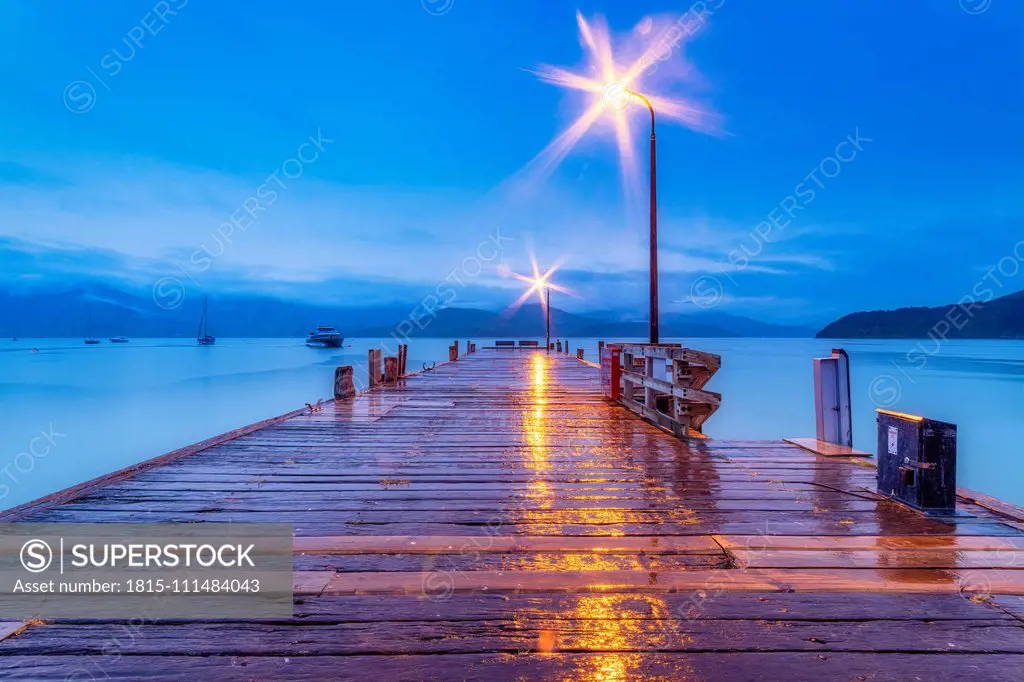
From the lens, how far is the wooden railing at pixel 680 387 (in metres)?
7.36

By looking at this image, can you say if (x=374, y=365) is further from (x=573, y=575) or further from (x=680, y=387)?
(x=573, y=575)

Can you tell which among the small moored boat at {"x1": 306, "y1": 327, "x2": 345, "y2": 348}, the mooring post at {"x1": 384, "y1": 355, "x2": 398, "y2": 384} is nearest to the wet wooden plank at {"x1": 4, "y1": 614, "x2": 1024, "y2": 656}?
the mooring post at {"x1": 384, "y1": 355, "x2": 398, "y2": 384}

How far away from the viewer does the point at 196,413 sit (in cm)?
3053

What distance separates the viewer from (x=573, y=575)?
3275mm

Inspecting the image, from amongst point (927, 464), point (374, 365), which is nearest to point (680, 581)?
point (927, 464)

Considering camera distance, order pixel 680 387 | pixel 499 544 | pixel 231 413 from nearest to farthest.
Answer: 1. pixel 499 544
2. pixel 680 387
3. pixel 231 413

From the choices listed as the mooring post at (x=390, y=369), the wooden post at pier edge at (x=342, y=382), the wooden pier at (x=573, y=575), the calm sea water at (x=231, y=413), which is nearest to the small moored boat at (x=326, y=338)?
the calm sea water at (x=231, y=413)

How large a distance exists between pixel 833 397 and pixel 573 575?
4.90m

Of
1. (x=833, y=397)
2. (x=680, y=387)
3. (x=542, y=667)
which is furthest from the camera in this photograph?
(x=680, y=387)

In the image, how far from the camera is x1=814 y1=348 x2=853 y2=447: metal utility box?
6238 millimetres

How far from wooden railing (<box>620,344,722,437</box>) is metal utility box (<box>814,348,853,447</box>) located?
1202 millimetres

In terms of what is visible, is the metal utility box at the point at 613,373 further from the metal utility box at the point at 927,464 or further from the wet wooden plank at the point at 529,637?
the wet wooden plank at the point at 529,637

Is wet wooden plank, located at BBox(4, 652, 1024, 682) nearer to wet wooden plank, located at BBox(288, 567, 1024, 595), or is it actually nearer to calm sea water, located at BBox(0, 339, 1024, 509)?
wet wooden plank, located at BBox(288, 567, 1024, 595)

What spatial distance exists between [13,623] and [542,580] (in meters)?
2.87
